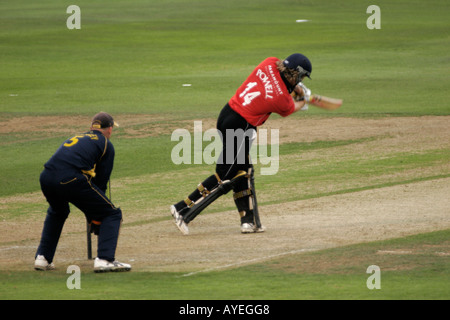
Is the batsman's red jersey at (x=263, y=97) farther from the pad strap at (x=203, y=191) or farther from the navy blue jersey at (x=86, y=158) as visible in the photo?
the navy blue jersey at (x=86, y=158)

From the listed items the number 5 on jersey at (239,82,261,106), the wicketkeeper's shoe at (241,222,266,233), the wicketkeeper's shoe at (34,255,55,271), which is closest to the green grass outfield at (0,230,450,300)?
the wicketkeeper's shoe at (34,255,55,271)

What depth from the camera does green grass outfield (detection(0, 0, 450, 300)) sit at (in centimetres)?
861

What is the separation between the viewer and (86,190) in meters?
9.34

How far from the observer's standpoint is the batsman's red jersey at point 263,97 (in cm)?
1109

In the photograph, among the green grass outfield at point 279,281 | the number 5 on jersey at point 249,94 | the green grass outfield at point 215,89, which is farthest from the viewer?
the number 5 on jersey at point 249,94

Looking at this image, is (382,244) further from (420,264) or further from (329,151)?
(329,151)

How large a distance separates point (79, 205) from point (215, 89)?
18.5 metres

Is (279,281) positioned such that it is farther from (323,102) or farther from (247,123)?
(323,102)

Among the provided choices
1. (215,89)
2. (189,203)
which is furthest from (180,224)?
(215,89)

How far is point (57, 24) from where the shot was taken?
47281mm

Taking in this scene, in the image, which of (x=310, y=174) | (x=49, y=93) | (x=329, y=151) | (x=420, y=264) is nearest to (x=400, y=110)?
(x=329, y=151)

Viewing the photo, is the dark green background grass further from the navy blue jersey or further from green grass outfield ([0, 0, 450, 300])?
the navy blue jersey

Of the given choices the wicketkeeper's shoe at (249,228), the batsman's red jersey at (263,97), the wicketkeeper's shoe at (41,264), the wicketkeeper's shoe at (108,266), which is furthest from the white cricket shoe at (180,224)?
the wicketkeeper's shoe at (41,264)

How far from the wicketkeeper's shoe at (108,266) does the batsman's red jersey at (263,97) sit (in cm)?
292
